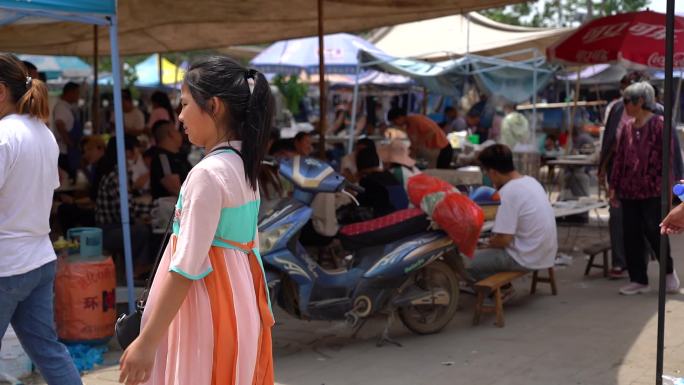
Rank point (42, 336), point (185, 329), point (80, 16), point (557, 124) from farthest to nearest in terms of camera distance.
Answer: point (557, 124) < point (80, 16) < point (42, 336) < point (185, 329)

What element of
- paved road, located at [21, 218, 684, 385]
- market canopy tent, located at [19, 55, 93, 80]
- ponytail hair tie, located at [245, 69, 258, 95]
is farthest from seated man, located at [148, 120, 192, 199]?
market canopy tent, located at [19, 55, 93, 80]

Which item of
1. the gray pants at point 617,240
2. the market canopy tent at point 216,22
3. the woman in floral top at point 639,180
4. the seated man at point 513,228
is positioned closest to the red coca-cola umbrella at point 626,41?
the market canopy tent at point 216,22

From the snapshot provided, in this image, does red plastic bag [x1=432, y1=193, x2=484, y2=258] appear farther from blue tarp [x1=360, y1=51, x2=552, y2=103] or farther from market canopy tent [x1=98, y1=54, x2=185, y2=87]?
market canopy tent [x1=98, y1=54, x2=185, y2=87]

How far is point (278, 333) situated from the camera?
20.7 ft

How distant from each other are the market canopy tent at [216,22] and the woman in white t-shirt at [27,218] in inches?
231

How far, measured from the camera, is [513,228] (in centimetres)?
675

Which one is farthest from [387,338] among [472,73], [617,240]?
[472,73]

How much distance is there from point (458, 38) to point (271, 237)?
539 inches

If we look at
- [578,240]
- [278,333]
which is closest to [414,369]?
[278,333]

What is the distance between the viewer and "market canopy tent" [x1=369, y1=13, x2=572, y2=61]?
1709cm

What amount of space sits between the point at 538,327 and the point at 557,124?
18962mm

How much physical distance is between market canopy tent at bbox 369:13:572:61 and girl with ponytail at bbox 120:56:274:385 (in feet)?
47.2

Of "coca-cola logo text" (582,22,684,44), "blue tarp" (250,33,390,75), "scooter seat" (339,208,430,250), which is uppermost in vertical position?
"blue tarp" (250,33,390,75)

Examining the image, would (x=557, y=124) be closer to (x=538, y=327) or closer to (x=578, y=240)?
(x=578, y=240)
